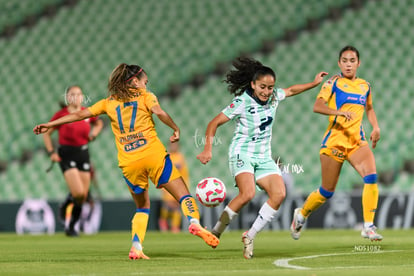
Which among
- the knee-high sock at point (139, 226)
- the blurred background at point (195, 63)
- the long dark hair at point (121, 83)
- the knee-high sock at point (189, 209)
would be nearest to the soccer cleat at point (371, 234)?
the knee-high sock at point (189, 209)

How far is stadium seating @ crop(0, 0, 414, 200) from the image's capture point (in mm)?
16141

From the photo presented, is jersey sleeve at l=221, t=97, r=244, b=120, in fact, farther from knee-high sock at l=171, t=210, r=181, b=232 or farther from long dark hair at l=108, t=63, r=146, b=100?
knee-high sock at l=171, t=210, r=181, b=232

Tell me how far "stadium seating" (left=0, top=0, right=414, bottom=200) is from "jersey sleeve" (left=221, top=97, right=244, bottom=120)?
7.85 m

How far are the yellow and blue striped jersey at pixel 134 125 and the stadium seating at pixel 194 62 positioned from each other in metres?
8.33

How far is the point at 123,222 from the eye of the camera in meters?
13.6

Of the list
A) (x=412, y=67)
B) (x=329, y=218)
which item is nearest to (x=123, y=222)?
(x=329, y=218)

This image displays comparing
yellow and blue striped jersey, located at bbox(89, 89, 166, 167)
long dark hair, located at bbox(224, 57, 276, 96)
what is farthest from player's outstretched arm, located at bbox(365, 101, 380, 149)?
yellow and blue striped jersey, located at bbox(89, 89, 166, 167)

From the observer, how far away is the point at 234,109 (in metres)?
7.11

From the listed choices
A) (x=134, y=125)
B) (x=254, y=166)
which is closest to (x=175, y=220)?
(x=254, y=166)

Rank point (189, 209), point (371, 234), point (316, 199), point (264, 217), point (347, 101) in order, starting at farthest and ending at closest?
point (316, 199), point (347, 101), point (371, 234), point (264, 217), point (189, 209)

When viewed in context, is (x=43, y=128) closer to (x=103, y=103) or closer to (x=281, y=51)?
(x=103, y=103)

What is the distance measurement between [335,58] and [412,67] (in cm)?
161

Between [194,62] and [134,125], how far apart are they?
1118 centimetres

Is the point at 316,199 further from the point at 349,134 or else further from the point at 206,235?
the point at 206,235
